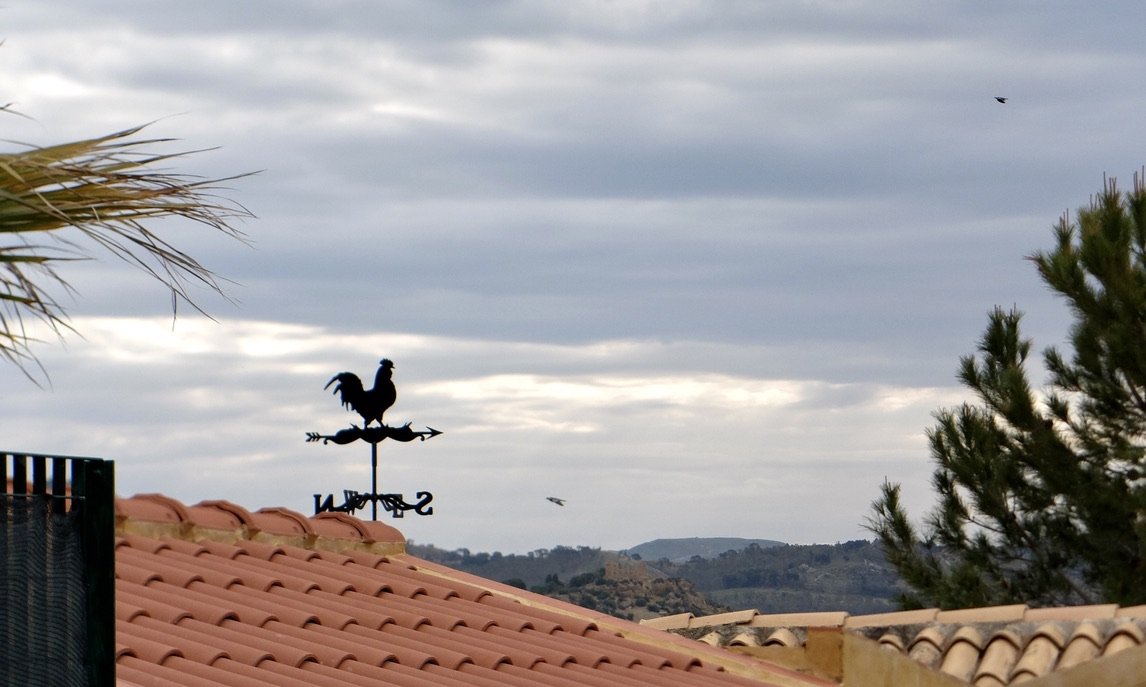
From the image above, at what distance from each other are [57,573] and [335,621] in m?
2.83

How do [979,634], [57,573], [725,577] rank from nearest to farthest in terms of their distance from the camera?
1. [57,573]
2. [979,634]
3. [725,577]

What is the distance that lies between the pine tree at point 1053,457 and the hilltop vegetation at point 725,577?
1.03m

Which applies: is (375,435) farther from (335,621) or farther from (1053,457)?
(1053,457)

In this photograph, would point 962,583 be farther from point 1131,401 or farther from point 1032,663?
point 1032,663

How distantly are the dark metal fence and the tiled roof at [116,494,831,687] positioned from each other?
3.27 ft

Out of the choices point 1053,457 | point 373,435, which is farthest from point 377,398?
point 1053,457

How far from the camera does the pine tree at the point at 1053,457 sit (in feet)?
63.9

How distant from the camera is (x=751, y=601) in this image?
26.5 metres

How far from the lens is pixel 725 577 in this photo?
97.3ft

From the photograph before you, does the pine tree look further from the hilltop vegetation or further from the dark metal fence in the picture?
the dark metal fence

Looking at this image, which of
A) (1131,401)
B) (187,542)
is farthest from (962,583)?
(187,542)

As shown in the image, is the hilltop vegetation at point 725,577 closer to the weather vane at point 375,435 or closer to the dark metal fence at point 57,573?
the weather vane at point 375,435

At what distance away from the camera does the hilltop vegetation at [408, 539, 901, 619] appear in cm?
2047

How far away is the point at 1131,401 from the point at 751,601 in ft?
30.0
